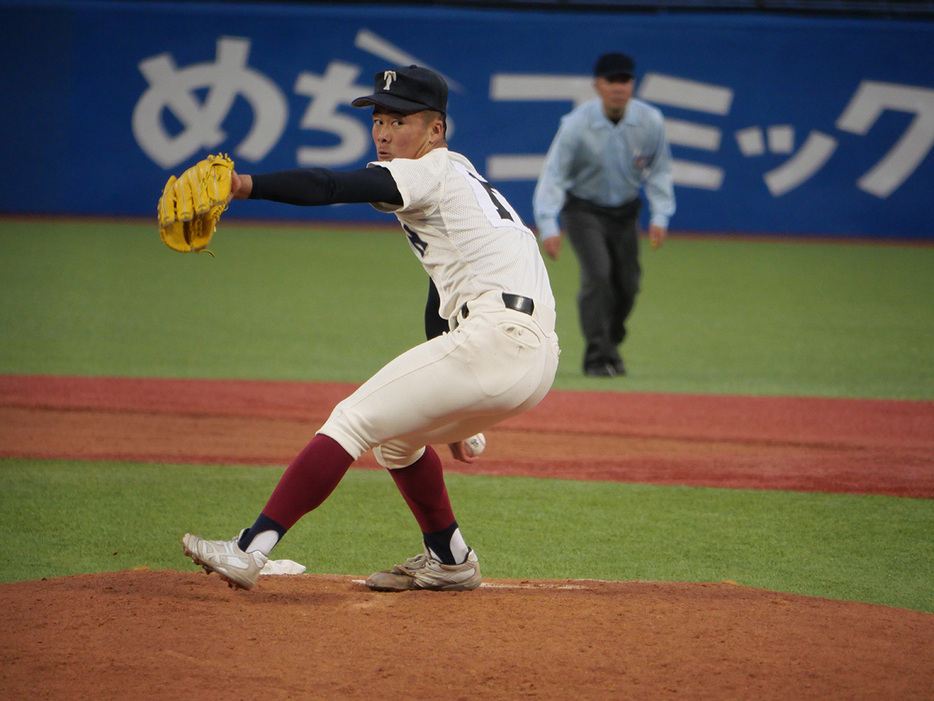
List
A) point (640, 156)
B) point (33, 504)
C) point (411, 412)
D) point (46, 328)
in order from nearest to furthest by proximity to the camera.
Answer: point (411, 412)
point (33, 504)
point (640, 156)
point (46, 328)

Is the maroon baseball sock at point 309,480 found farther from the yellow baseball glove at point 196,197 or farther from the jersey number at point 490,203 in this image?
the jersey number at point 490,203

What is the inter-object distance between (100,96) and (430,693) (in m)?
16.6

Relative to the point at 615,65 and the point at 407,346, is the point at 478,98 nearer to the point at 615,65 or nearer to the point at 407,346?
the point at 407,346

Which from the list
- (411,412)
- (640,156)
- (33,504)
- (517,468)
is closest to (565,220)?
(640,156)

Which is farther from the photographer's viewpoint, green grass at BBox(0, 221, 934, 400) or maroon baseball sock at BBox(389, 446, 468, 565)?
green grass at BBox(0, 221, 934, 400)

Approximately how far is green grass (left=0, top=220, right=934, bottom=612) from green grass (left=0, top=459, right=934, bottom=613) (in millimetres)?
16

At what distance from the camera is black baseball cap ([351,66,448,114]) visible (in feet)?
11.2

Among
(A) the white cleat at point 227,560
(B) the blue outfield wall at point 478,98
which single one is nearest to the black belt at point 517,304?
(A) the white cleat at point 227,560

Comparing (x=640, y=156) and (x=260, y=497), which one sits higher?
(x=640, y=156)

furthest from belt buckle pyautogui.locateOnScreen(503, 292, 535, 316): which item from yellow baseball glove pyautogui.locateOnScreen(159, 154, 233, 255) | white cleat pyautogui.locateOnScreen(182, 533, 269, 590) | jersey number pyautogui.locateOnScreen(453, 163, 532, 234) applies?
white cleat pyautogui.locateOnScreen(182, 533, 269, 590)

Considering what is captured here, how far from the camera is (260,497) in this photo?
5238 mm

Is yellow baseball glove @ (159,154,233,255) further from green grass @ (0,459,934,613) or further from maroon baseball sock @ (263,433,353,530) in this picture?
green grass @ (0,459,934,613)

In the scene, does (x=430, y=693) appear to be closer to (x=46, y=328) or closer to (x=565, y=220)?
(x=565, y=220)

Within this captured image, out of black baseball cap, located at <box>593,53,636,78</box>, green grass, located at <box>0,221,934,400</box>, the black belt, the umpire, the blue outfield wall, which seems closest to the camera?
the black belt
